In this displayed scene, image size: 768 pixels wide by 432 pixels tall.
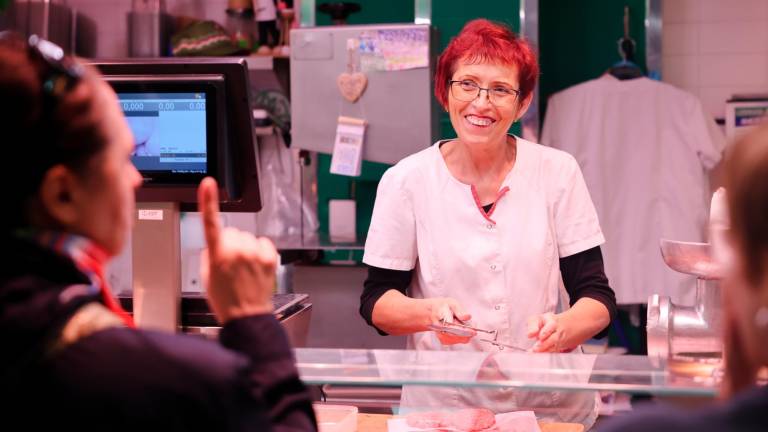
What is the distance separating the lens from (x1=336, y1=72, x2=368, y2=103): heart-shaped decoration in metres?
4.75

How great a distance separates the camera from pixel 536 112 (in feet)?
16.8

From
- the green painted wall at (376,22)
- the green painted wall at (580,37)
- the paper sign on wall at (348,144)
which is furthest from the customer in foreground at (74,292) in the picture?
the green painted wall at (580,37)

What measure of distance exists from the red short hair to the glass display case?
993 millimetres

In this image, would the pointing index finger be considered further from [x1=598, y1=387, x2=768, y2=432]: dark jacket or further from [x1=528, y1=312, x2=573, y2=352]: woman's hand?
[x1=528, y1=312, x2=573, y2=352]: woman's hand

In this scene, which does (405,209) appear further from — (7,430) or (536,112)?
(536,112)

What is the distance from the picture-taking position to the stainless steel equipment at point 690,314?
78.8 inches

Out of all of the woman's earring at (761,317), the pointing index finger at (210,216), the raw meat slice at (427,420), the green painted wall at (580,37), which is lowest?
the raw meat slice at (427,420)

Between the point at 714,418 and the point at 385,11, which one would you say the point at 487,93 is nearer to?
the point at 714,418

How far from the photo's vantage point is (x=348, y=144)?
4734 mm

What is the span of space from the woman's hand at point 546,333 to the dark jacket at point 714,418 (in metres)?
1.26

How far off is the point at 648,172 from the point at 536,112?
2.25 feet

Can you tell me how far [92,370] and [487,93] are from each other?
1723mm

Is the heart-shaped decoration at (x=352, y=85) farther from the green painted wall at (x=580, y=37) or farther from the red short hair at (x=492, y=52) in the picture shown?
the red short hair at (x=492, y=52)

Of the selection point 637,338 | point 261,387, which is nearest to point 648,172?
point 637,338
